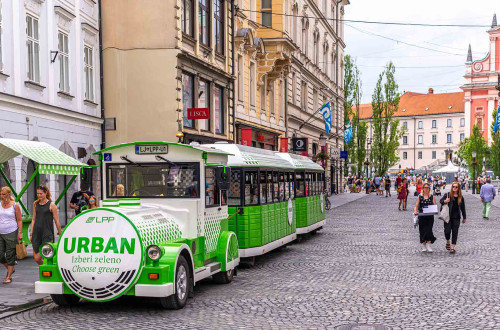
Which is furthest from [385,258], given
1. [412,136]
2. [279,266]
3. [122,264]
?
[412,136]

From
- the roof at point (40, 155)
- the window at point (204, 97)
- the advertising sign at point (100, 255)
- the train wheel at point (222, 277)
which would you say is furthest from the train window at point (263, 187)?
the window at point (204, 97)

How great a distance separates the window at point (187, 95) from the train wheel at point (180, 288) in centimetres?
1550

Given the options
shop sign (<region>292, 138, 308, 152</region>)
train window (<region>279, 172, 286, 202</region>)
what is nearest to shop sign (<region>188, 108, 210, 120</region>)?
train window (<region>279, 172, 286, 202</region>)

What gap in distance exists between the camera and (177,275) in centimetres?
877

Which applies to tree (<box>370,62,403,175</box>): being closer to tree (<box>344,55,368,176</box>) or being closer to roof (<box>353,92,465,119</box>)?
tree (<box>344,55,368,176</box>)

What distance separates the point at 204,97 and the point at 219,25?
12.3 ft

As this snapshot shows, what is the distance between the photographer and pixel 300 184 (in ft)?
60.6

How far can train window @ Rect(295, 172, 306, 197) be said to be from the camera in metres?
18.1

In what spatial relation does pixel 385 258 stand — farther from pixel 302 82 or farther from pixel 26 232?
pixel 302 82

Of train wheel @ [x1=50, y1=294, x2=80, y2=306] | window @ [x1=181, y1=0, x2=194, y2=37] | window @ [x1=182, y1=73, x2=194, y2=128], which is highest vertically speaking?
window @ [x1=181, y1=0, x2=194, y2=37]

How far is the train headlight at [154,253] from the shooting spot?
8.34 meters

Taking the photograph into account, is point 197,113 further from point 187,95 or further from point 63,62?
point 63,62

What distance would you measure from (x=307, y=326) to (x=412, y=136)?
4986 inches

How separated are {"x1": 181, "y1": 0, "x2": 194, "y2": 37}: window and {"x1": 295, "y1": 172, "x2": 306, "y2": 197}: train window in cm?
855
